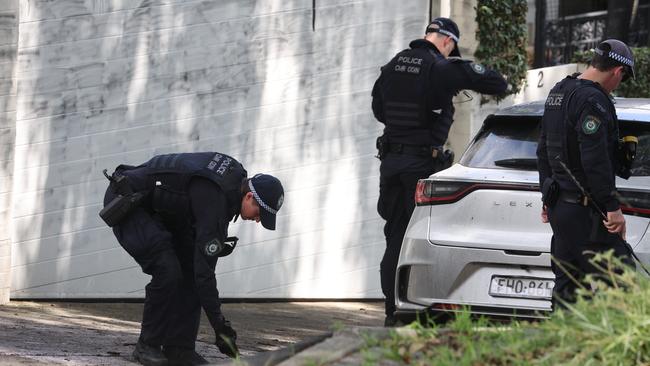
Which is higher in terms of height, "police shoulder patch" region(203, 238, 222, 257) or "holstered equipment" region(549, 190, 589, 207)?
"holstered equipment" region(549, 190, 589, 207)

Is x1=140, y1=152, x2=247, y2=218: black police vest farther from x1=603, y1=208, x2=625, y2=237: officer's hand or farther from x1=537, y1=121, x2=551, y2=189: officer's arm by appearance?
x1=603, y1=208, x2=625, y2=237: officer's hand

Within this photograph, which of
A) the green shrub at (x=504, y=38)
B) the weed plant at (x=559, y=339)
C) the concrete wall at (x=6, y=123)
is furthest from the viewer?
the green shrub at (x=504, y=38)

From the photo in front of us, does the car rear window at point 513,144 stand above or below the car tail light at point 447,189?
above

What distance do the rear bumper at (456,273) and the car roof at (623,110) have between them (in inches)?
31.4

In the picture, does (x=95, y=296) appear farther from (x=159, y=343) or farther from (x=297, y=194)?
(x=159, y=343)

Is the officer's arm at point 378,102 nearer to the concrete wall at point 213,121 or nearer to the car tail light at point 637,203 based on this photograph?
the concrete wall at point 213,121

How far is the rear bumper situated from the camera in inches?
279

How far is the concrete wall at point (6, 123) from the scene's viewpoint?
30.7 ft

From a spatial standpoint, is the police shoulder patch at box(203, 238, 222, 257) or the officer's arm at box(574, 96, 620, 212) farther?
the police shoulder patch at box(203, 238, 222, 257)

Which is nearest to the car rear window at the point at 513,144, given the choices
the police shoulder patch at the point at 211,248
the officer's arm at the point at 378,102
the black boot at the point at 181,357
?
the officer's arm at the point at 378,102

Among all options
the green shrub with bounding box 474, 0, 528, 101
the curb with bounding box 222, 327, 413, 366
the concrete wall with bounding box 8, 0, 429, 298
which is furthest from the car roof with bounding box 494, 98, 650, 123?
the green shrub with bounding box 474, 0, 528, 101

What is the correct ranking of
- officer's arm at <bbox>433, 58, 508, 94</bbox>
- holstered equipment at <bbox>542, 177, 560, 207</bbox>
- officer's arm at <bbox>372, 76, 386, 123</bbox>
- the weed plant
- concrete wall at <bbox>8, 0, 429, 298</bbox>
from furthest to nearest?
1. concrete wall at <bbox>8, 0, 429, 298</bbox>
2. officer's arm at <bbox>372, 76, 386, 123</bbox>
3. officer's arm at <bbox>433, 58, 508, 94</bbox>
4. holstered equipment at <bbox>542, 177, 560, 207</bbox>
5. the weed plant

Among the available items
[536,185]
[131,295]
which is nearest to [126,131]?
[131,295]

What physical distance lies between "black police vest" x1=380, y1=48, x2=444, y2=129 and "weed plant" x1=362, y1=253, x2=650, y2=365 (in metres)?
3.58
